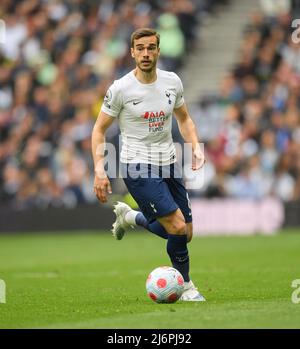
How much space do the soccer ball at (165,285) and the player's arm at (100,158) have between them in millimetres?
971

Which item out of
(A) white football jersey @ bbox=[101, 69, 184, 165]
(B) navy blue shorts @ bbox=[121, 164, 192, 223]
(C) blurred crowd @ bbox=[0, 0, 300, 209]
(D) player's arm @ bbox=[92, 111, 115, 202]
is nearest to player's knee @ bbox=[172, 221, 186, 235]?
(B) navy blue shorts @ bbox=[121, 164, 192, 223]

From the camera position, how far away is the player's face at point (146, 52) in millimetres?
10375

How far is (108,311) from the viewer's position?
9797mm

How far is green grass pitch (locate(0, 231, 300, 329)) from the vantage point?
9.06 meters

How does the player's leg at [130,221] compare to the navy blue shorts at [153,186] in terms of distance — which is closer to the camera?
the navy blue shorts at [153,186]

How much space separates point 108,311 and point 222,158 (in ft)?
44.1

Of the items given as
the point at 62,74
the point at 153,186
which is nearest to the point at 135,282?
the point at 153,186

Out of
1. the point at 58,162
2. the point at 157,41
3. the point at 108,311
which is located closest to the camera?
the point at 108,311

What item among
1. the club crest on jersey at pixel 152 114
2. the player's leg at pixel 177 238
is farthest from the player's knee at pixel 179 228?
the club crest on jersey at pixel 152 114

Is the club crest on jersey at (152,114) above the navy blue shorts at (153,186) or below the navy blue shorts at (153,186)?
above

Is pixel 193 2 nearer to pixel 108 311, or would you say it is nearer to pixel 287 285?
pixel 287 285

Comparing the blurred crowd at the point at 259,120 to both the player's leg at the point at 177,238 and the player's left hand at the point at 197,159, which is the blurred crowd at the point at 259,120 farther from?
the player's left hand at the point at 197,159

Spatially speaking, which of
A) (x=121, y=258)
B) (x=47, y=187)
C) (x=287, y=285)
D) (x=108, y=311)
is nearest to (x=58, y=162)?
(x=47, y=187)

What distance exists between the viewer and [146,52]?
10375 millimetres
